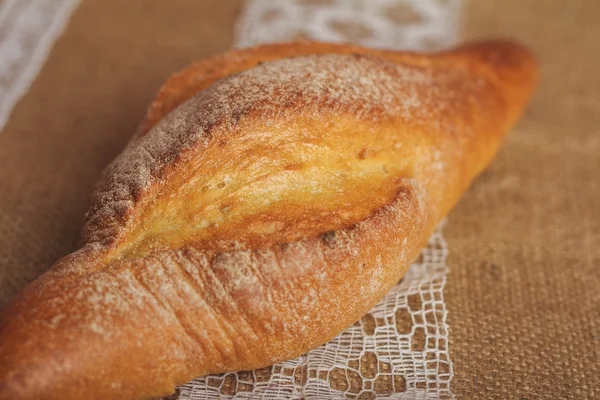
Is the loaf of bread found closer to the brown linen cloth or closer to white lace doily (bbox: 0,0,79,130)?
the brown linen cloth

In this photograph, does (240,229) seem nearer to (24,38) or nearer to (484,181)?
(484,181)

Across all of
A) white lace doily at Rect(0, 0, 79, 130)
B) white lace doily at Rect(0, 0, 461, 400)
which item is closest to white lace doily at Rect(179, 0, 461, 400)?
white lace doily at Rect(0, 0, 461, 400)

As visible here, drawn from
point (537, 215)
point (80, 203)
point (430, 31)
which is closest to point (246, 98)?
point (80, 203)

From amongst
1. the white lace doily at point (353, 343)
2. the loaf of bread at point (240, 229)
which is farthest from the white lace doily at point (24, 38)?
the loaf of bread at point (240, 229)

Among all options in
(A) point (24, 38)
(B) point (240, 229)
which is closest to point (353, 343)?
(B) point (240, 229)

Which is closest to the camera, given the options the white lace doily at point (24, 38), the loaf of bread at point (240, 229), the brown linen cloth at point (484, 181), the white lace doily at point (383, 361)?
the loaf of bread at point (240, 229)

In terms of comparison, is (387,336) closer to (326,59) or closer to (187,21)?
(326,59)

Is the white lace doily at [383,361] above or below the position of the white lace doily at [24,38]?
below

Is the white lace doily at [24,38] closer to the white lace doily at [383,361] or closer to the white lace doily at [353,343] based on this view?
the white lace doily at [353,343]
